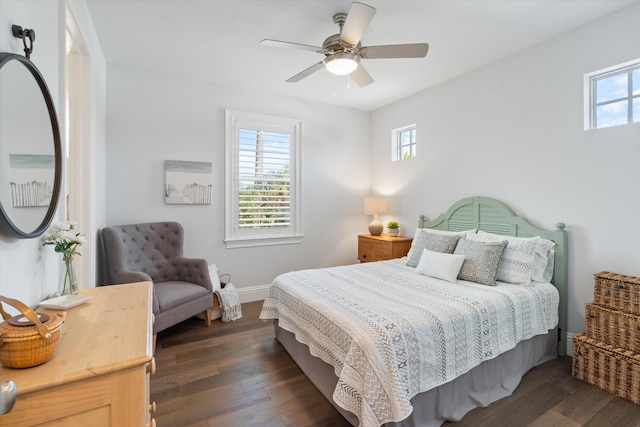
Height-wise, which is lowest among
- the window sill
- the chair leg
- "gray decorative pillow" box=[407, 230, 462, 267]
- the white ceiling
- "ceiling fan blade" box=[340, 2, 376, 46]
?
the chair leg

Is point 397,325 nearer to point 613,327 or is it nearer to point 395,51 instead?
point 613,327

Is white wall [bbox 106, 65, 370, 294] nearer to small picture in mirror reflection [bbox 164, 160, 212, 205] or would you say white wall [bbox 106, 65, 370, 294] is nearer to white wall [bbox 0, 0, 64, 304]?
small picture in mirror reflection [bbox 164, 160, 212, 205]

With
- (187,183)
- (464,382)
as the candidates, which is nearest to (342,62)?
(187,183)

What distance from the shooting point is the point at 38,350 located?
83 cm

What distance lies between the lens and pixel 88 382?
83 centimetres

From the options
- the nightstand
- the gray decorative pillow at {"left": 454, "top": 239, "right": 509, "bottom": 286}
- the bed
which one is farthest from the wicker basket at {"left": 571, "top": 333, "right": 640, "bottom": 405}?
the nightstand

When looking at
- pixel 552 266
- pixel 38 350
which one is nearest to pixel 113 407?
pixel 38 350

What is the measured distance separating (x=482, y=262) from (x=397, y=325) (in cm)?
128

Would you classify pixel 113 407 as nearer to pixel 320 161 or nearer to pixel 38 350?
pixel 38 350

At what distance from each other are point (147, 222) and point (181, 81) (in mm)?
1673

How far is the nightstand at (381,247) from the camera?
3.89 meters

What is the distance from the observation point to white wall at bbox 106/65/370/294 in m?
3.26

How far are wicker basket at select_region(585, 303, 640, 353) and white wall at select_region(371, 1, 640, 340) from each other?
365mm

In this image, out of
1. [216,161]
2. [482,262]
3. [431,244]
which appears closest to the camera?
[482,262]
